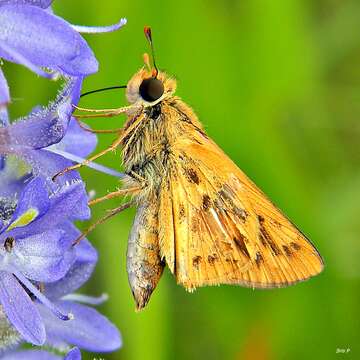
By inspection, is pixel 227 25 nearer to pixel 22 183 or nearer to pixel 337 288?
pixel 337 288

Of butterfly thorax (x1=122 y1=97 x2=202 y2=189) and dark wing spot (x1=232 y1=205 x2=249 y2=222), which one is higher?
butterfly thorax (x1=122 y1=97 x2=202 y2=189)

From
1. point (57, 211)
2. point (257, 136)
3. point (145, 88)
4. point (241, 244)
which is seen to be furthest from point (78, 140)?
point (257, 136)

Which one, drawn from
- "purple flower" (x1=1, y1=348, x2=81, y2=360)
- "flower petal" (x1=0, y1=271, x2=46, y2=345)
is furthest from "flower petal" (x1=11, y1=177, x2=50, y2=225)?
"purple flower" (x1=1, y1=348, x2=81, y2=360)

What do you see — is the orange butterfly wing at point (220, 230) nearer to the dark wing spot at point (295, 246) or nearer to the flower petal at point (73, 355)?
the dark wing spot at point (295, 246)

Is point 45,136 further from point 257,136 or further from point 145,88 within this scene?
point 257,136

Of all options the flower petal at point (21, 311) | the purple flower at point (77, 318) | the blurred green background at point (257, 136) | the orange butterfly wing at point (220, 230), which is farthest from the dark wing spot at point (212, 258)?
the blurred green background at point (257, 136)

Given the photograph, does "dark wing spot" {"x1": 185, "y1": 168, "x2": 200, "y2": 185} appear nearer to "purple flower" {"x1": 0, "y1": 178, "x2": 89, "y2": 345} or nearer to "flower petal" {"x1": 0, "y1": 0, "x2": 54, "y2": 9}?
"purple flower" {"x1": 0, "y1": 178, "x2": 89, "y2": 345}
